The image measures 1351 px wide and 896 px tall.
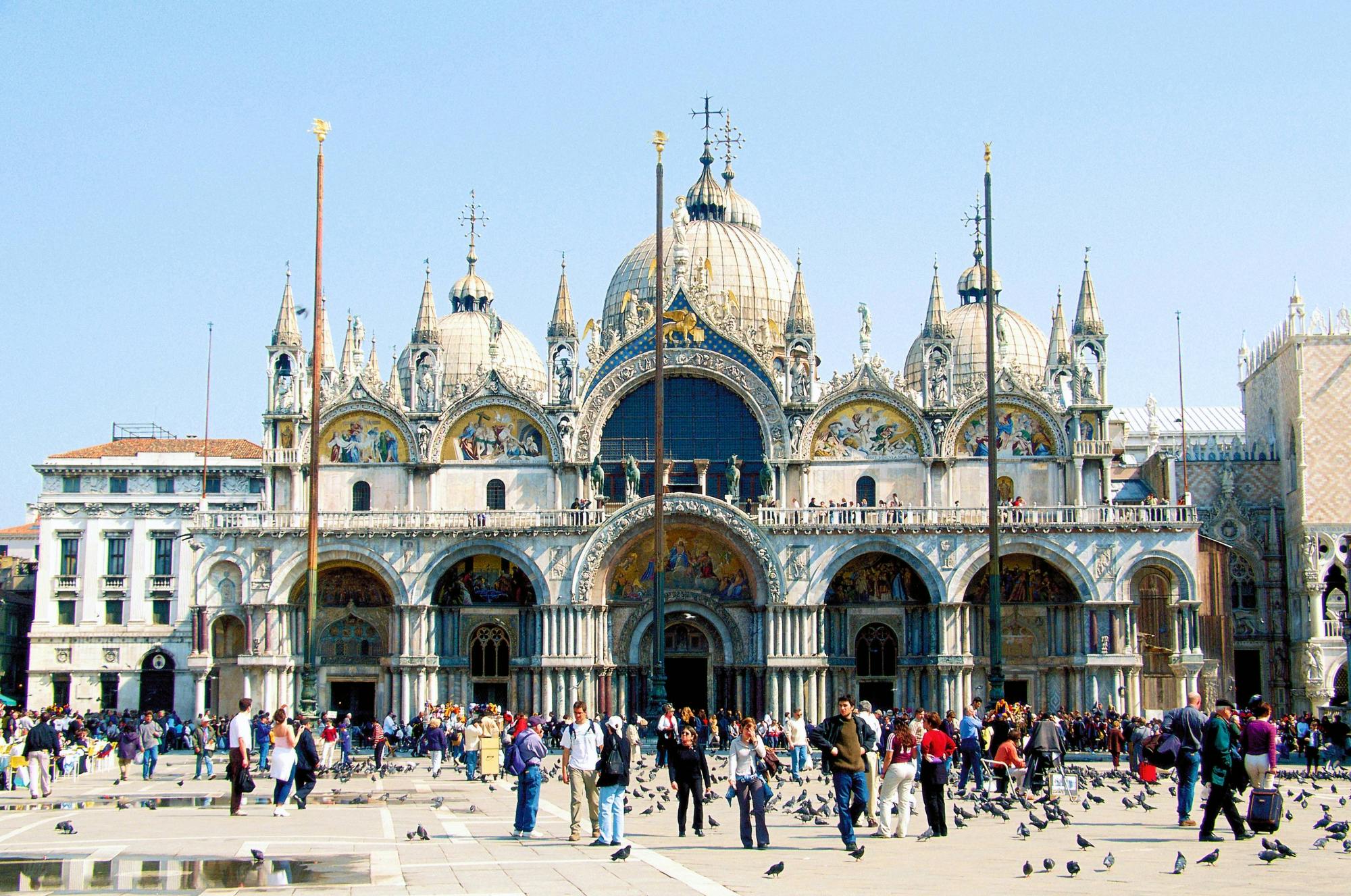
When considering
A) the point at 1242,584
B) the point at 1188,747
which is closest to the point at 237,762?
the point at 1188,747

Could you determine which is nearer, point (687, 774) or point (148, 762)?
point (687, 774)

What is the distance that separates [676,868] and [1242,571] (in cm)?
5346

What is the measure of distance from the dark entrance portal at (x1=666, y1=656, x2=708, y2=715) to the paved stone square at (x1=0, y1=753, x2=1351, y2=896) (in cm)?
2787

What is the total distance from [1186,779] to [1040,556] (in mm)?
31438

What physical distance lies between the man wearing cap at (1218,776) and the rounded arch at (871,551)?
33292mm

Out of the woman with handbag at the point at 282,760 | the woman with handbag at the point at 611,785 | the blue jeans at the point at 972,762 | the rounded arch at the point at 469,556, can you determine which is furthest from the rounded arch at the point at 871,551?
the woman with handbag at the point at 611,785

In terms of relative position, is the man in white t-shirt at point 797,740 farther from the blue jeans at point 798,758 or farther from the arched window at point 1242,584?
the arched window at point 1242,584

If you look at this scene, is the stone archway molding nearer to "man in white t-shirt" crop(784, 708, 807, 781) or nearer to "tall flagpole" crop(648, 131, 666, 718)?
"tall flagpole" crop(648, 131, 666, 718)

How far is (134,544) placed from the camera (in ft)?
242

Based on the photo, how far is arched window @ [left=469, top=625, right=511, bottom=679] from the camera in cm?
5938

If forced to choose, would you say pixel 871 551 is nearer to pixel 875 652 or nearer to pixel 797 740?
pixel 875 652

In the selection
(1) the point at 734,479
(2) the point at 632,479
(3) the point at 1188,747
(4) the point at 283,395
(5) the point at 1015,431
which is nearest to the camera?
(3) the point at 1188,747

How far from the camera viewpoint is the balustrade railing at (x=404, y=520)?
57375 millimetres

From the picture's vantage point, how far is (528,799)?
24.5 m
